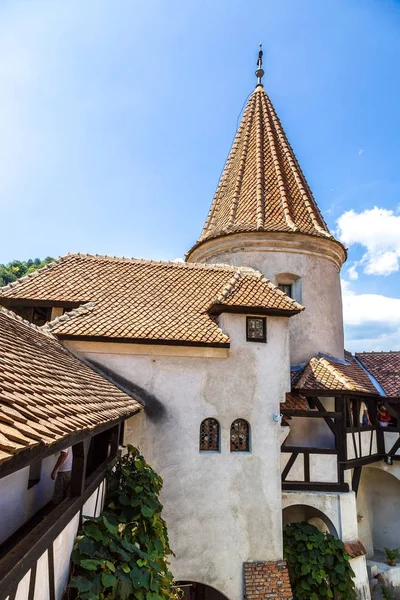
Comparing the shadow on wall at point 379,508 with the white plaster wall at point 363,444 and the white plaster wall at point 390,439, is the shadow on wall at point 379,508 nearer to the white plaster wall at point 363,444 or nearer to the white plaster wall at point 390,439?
the white plaster wall at point 390,439

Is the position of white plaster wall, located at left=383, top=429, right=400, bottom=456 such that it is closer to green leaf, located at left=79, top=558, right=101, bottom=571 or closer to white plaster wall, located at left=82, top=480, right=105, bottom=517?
white plaster wall, located at left=82, top=480, right=105, bottom=517

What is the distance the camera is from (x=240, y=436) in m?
9.33

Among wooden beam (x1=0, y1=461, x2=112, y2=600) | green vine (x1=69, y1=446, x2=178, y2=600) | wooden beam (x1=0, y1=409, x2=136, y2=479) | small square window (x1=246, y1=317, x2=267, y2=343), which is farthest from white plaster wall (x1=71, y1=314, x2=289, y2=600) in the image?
wooden beam (x1=0, y1=409, x2=136, y2=479)

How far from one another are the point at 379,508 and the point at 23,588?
14.8 meters

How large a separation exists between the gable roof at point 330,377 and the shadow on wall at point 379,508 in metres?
4.00

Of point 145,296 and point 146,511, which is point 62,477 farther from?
point 145,296

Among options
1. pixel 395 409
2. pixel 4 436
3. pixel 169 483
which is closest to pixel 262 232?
pixel 395 409

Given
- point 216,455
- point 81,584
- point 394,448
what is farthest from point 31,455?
point 394,448

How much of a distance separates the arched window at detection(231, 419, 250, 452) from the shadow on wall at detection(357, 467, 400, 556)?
7.07m

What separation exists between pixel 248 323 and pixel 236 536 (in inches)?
185

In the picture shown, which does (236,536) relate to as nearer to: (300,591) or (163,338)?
(300,591)

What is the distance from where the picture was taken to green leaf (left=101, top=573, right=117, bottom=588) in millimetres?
4004

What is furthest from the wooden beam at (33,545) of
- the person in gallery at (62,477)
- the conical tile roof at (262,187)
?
the conical tile roof at (262,187)

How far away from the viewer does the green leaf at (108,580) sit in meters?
4.00
